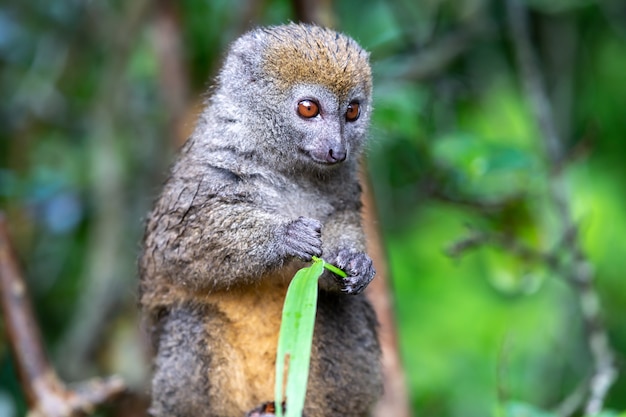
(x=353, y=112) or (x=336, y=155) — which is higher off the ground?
(x=353, y=112)

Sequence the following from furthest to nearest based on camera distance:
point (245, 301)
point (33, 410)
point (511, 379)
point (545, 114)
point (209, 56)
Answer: point (209, 56)
point (511, 379)
point (545, 114)
point (33, 410)
point (245, 301)

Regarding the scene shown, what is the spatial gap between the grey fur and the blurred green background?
5.36 feet

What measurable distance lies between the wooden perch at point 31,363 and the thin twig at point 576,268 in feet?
8.03

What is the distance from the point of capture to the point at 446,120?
763 centimetres

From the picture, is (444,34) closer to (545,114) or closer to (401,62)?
(401,62)

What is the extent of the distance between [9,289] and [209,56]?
3469 millimetres

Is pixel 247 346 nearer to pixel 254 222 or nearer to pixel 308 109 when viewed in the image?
pixel 254 222

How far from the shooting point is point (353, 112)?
4.18 metres

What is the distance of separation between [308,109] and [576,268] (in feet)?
7.32

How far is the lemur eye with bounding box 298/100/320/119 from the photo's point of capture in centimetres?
399

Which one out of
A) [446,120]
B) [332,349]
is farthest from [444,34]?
[332,349]

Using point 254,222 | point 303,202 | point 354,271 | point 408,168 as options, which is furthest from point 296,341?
point 408,168

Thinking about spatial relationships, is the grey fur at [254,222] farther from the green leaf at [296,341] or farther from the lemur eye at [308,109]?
the green leaf at [296,341]

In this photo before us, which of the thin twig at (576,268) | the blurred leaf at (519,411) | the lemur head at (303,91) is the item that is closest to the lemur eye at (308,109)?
the lemur head at (303,91)
